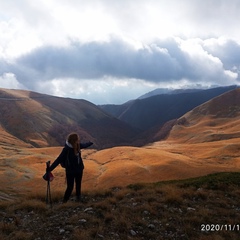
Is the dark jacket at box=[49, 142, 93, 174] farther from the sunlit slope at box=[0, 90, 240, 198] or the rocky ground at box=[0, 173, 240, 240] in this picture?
the sunlit slope at box=[0, 90, 240, 198]

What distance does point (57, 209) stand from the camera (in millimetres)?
12734

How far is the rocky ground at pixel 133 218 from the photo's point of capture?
32.8 feet

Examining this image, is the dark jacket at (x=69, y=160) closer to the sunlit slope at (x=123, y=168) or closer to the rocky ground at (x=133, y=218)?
the rocky ground at (x=133, y=218)

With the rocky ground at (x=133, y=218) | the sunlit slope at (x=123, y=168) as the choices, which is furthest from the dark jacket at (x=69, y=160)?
the sunlit slope at (x=123, y=168)

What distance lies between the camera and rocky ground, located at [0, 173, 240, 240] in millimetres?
10000

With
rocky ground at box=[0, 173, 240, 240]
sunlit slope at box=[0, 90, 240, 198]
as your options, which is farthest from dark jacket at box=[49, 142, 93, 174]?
sunlit slope at box=[0, 90, 240, 198]

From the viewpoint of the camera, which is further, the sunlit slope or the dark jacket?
the sunlit slope

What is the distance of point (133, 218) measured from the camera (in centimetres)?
1127

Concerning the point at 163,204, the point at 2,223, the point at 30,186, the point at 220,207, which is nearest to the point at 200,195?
the point at 220,207
